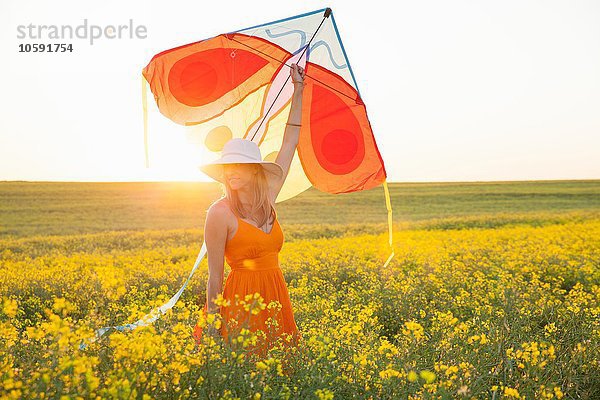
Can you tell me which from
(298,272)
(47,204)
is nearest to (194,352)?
(298,272)

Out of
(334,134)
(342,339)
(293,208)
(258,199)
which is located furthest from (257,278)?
(293,208)

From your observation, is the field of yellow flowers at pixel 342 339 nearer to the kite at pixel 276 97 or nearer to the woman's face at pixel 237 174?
the woman's face at pixel 237 174

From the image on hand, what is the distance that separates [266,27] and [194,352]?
2956mm

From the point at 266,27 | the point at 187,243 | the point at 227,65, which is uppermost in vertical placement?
the point at 266,27

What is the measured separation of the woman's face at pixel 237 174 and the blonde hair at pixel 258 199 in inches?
1.2

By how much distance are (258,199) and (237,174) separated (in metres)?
0.21

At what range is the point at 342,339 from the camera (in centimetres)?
341

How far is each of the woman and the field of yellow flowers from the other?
0.28 meters

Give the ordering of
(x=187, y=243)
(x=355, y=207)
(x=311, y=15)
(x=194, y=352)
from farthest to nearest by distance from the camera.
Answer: (x=355, y=207)
(x=187, y=243)
(x=311, y=15)
(x=194, y=352)

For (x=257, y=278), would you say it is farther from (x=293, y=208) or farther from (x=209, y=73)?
(x=293, y=208)

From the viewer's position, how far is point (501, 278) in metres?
6.46

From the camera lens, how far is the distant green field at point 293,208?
23547 millimetres

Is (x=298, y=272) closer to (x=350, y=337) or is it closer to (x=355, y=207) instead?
(x=350, y=337)

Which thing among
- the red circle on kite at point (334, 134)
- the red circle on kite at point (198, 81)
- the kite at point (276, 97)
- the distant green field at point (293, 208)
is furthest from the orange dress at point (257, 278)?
the distant green field at point (293, 208)
